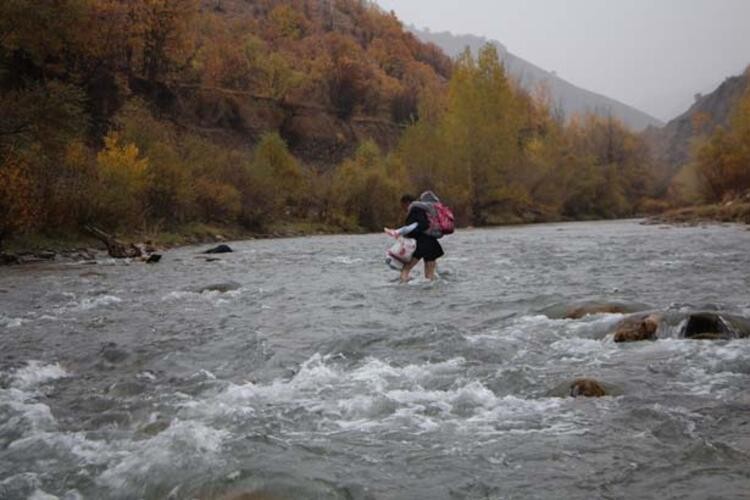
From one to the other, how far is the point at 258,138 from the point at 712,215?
45134mm

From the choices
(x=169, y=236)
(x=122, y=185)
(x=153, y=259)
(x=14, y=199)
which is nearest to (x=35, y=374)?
(x=153, y=259)

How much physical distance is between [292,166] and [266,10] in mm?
73621

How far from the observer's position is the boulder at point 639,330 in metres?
8.80

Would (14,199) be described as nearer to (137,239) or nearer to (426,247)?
(137,239)

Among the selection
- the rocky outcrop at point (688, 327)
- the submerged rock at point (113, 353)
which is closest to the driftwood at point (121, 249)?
the submerged rock at point (113, 353)

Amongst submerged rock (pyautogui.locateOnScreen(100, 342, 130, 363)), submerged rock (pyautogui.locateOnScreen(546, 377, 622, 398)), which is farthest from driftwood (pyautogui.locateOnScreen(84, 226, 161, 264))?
submerged rock (pyautogui.locateOnScreen(546, 377, 622, 398))

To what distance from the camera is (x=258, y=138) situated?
70438 millimetres

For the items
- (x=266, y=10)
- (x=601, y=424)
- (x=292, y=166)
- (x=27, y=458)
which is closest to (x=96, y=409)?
(x=27, y=458)

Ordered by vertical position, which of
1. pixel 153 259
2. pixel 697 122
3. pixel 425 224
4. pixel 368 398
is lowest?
pixel 153 259

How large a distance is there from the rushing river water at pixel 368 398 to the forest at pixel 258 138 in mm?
15460

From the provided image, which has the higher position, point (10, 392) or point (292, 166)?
point (292, 166)

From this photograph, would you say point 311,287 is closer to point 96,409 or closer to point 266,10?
point 96,409

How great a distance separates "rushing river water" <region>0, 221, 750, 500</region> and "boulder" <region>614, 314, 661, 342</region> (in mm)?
238

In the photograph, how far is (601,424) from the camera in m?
5.67
